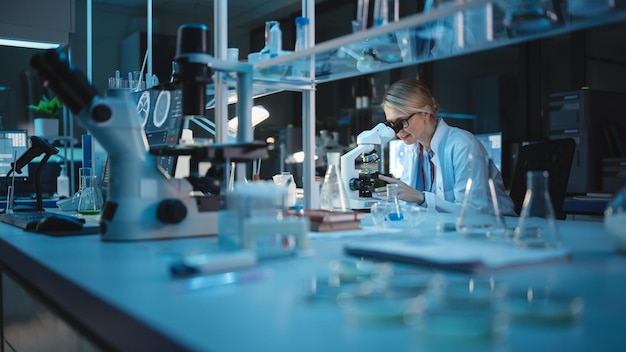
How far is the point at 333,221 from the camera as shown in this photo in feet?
4.58

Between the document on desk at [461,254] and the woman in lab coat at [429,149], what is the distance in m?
1.54

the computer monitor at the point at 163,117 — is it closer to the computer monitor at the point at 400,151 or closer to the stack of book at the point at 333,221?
the stack of book at the point at 333,221

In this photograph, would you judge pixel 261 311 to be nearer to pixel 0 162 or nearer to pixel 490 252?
pixel 490 252

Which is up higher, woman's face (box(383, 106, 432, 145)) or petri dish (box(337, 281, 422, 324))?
woman's face (box(383, 106, 432, 145))

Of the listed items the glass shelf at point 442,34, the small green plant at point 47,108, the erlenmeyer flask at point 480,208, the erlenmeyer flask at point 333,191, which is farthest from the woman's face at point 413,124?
the small green plant at point 47,108

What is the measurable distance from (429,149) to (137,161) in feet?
6.60

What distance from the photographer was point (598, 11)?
1036 millimetres

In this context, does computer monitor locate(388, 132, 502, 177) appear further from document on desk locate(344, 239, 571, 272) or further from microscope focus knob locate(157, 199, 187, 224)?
document on desk locate(344, 239, 571, 272)

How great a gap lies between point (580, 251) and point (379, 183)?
164 centimetres

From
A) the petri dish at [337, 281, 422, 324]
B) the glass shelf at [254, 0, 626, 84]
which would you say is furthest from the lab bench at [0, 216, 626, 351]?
the glass shelf at [254, 0, 626, 84]

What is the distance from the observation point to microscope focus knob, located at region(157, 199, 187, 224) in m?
1.25

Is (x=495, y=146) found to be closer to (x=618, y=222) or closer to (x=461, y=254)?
(x=618, y=222)

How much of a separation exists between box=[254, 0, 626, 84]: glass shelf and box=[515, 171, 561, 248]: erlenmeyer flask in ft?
1.04

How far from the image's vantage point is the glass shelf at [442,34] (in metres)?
1.08
